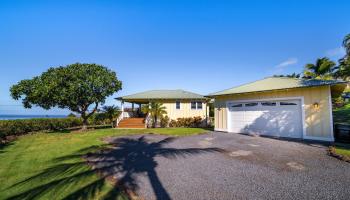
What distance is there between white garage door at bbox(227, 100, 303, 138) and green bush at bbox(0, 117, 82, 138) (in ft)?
57.5

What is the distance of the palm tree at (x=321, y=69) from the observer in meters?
24.0

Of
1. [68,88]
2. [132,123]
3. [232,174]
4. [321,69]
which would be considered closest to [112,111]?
[132,123]

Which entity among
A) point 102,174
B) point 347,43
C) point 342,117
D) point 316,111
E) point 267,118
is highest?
point 347,43

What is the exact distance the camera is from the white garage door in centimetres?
1081

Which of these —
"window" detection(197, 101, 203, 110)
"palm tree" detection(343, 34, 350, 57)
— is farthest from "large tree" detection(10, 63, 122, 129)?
"palm tree" detection(343, 34, 350, 57)

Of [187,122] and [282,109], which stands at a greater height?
[282,109]

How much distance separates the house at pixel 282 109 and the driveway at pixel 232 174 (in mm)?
3143

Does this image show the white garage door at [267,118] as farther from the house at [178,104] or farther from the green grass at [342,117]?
the green grass at [342,117]

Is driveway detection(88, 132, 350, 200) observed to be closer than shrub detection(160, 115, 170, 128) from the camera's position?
Yes

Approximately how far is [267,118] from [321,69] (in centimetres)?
1962

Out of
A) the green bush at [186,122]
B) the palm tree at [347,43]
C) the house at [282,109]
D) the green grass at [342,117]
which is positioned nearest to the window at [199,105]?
the green bush at [186,122]

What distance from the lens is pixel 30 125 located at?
51.6 feet

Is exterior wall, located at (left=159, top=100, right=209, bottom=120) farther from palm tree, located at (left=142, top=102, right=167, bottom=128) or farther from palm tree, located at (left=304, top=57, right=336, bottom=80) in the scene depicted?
palm tree, located at (left=304, top=57, right=336, bottom=80)

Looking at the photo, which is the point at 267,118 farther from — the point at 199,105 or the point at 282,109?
the point at 199,105
